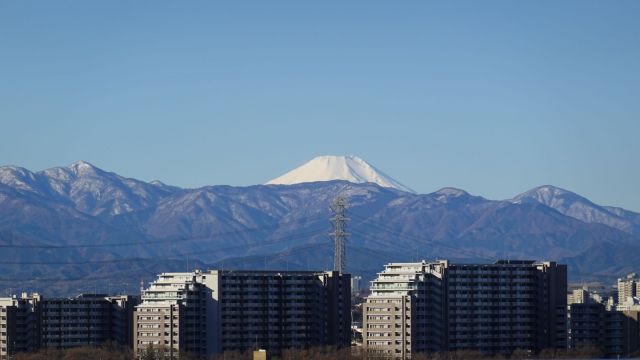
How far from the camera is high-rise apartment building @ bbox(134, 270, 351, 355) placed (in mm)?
78812

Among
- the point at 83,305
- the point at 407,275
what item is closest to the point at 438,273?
the point at 407,275

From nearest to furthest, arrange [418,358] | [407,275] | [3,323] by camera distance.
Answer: [418,358] < [407,275] < [3,323]

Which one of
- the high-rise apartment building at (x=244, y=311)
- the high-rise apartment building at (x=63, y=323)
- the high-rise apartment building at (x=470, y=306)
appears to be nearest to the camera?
the high-rise apartment building at (x=470, y=306)

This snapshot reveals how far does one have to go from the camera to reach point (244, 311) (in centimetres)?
8131

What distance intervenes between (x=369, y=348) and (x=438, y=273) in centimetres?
785

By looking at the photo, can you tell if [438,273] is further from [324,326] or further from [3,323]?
[3,323]

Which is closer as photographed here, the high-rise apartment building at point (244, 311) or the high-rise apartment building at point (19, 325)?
the high-rise apartment building at point (244, 311)

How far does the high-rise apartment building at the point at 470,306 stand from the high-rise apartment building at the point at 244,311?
387cm

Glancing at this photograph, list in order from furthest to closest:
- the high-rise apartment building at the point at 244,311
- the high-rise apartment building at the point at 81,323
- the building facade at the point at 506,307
A: 1. the high-rise apartment building at the point at 81,323
2. the building facade at the point at 506,307
3. the high-rise apartment building at the point at 244,311

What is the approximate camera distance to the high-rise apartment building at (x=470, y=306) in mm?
76688

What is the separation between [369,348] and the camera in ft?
245

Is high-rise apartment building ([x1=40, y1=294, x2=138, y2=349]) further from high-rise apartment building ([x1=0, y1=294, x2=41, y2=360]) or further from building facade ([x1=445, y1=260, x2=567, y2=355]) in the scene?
building facade ([x1=445, y1=260, x2=567, y2=355])

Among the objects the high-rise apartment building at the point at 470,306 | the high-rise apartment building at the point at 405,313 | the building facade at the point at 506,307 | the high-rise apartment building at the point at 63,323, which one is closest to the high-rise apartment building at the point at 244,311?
the high-rise apartment building at the point at 470,306

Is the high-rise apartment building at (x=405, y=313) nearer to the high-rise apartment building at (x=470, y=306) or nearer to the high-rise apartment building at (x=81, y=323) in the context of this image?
the high-rise apartment building at (x=470, y=306)
